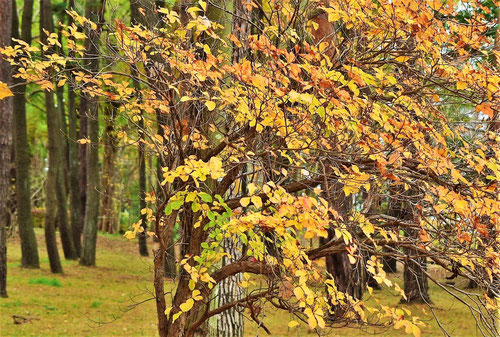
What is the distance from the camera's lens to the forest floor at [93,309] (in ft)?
30.9

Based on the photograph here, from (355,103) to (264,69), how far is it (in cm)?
79

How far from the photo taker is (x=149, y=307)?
12352mm

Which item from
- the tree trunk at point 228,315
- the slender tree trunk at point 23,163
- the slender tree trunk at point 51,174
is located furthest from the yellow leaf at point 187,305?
the slender tree trunk at point 51,174

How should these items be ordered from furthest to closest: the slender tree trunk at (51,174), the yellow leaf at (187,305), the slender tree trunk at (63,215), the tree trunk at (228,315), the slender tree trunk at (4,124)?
the slender tree trunk at (63,215)
the slender tree trunk at (51,174)
the slender tree trunk at (4,124)
the tree trunk at (228,315)
the yellow leaf at (187,305)

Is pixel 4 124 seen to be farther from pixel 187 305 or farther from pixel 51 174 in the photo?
pixel 187 305

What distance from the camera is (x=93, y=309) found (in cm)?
1101

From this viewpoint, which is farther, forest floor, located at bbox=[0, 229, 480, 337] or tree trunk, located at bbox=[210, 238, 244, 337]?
forest floor, located at bbox=[0, 229, 480, 337]

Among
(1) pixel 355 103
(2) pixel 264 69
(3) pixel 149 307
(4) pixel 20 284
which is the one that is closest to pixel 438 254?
(1) pixel 355 103

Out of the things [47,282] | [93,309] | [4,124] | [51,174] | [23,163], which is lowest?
[93,309]

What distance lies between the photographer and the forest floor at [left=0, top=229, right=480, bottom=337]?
9422mm

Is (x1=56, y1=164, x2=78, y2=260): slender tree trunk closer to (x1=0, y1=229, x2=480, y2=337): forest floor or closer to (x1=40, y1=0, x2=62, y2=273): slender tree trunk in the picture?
(x1=40, y1=0, x2=62, y2=273): slender tree trunk

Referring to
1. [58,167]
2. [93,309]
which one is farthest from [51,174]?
[93,309]

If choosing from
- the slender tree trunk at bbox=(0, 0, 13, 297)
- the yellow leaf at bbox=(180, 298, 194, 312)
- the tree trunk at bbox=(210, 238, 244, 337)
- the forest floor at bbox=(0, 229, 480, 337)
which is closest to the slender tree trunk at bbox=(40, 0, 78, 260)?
the forest floor at bbox=(0, 229, 480, 337)

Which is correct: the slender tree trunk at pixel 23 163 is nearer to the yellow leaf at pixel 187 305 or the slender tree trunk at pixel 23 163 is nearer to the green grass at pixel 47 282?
the green grass at pixel 47 282
